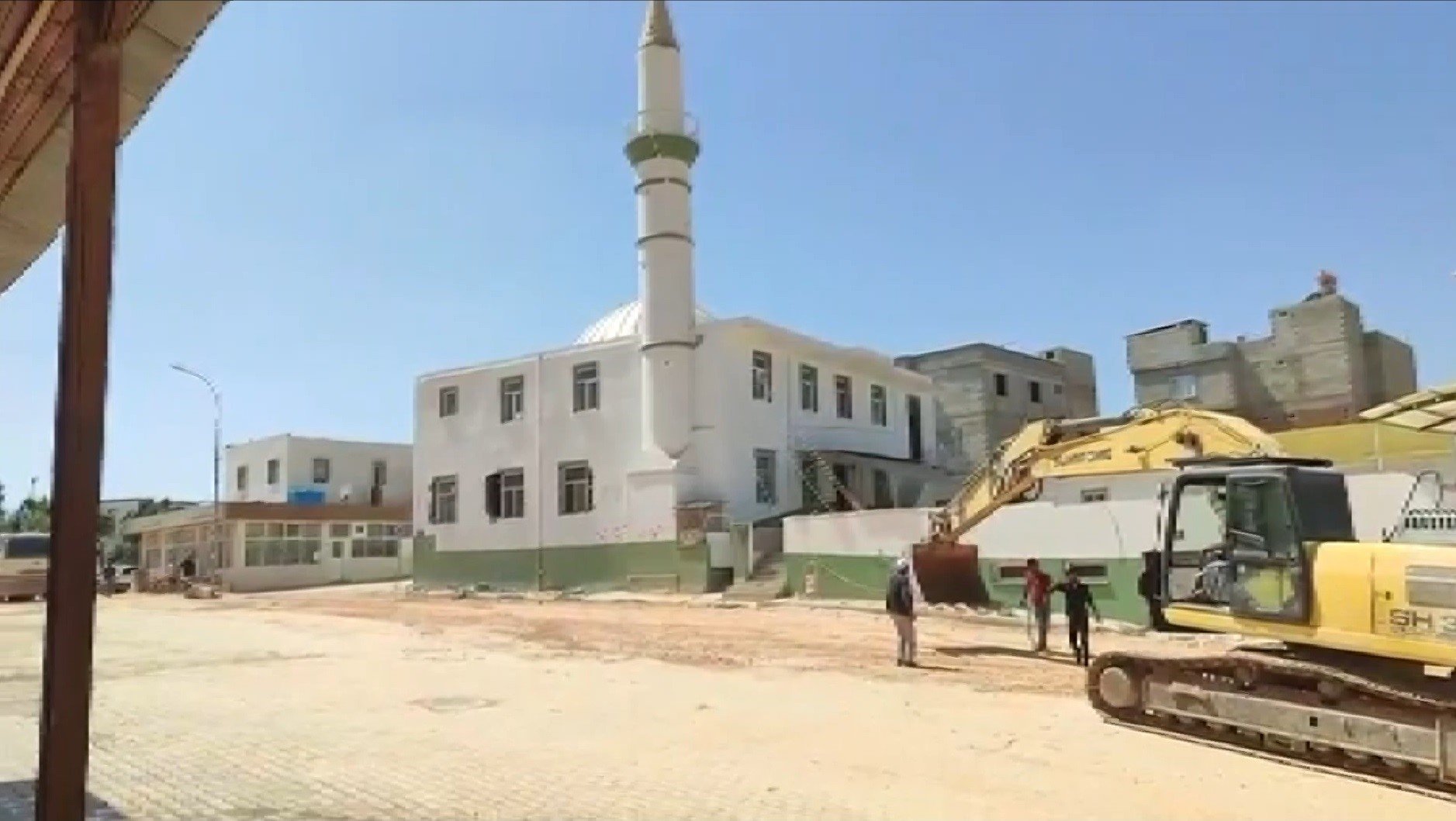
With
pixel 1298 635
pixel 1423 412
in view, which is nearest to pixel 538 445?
pixel 1423 412

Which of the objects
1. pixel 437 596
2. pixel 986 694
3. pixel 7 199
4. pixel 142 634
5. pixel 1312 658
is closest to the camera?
pixel 7 199

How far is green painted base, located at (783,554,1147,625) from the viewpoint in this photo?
2428 cm

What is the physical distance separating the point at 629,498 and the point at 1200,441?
24.2 metres

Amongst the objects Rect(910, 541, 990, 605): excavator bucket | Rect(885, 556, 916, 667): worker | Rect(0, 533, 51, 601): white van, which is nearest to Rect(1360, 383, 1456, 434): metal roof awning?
Rect(885, 556, 916, 667): worker

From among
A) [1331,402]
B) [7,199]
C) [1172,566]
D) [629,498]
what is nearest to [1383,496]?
[1172,566]

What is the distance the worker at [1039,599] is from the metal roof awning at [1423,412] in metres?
6.02

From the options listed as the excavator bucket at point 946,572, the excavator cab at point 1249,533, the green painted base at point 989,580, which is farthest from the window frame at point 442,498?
the excavator cab at point 1249,533

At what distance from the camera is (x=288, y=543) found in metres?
54.4

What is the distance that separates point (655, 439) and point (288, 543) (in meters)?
23.9

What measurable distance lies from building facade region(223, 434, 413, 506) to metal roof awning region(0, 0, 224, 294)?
56.9 metres

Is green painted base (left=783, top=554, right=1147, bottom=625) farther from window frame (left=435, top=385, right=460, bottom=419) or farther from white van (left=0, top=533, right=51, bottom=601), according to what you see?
white van (left=0, top=533, right=51, bottom=601)

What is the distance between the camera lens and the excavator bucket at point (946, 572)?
80.1ft

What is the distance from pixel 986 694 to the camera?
48.3ft

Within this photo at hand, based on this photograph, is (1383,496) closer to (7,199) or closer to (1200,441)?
(1200,441)
